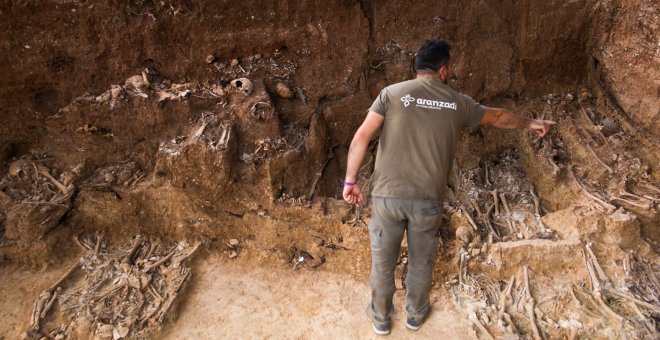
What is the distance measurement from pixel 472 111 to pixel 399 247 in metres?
1.10

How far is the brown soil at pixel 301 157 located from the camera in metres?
3.72

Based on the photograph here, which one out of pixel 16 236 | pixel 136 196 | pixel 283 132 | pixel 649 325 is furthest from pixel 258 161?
pixel 649 325

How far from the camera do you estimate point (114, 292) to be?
3730 millimetres

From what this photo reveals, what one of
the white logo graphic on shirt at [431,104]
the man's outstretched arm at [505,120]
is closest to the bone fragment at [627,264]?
the man's outstretched arm at [505,120]

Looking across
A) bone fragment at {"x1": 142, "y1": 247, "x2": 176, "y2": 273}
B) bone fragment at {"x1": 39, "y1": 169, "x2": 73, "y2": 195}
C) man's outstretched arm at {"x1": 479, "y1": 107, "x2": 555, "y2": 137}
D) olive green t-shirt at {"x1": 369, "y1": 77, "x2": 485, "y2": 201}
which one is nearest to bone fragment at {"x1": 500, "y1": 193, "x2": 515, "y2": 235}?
man's outstretched arm at {"x1": 479, "y1": 107, "x2": 555, "y2": 137}

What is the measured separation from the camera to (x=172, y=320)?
3.62 metres

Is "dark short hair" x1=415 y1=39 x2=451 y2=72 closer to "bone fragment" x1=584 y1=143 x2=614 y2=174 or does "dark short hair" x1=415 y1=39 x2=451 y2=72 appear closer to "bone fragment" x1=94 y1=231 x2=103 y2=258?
"bone fragment" x1=584 y1=143 x2=614 y2=174

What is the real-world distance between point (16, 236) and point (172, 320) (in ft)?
5.48

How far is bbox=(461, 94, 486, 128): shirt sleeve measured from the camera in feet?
10.00

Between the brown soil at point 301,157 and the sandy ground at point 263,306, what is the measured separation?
0.05ft

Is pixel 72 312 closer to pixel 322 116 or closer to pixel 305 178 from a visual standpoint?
pixel 305 178

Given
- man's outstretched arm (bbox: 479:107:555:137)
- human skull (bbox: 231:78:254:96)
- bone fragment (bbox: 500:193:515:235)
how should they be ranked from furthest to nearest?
1. human skull (bbox: 231:78:254:96)
2. bone fragment (bbox: 500:193:515:235)
3. man's outstretched arm (bbox: 479:107:555:137)

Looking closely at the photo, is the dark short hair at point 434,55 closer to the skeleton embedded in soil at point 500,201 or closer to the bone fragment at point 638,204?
the skeleton embedded in soil at point 500,201

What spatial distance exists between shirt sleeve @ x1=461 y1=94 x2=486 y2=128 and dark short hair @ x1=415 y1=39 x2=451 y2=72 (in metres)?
0.29
